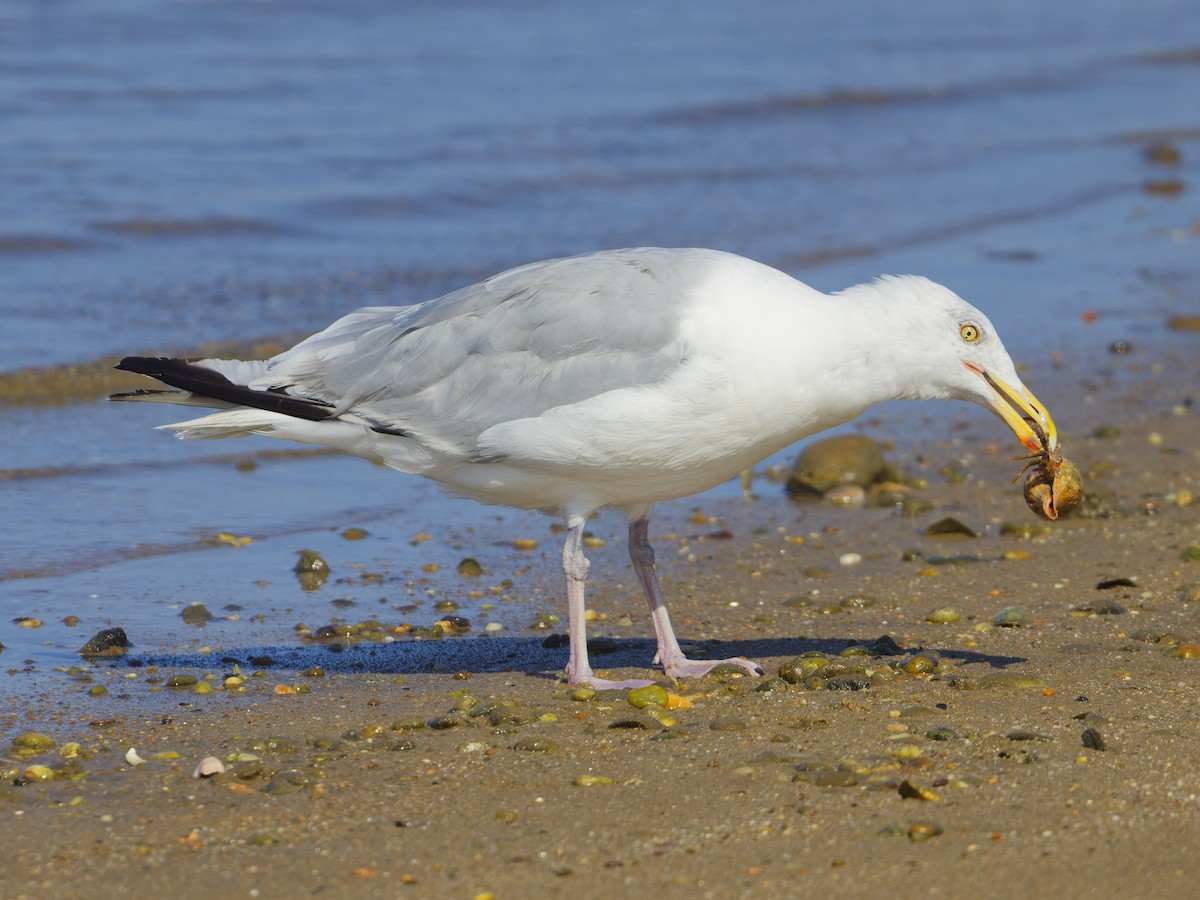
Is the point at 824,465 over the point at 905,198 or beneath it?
beneath

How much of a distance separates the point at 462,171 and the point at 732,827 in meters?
12.2

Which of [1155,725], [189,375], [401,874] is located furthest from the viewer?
[189,375]

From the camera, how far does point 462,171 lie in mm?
15953

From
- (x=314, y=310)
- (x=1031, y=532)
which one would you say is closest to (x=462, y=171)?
(x=314, y=310)

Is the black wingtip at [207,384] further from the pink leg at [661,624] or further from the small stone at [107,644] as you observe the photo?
the pink leg at [661,624]

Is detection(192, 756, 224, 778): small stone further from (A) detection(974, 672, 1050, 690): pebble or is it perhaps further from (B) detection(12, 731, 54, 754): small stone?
(A) detection(974, 672, 1050, 690): pebble

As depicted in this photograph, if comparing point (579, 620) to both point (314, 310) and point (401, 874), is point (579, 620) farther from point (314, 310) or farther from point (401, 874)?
point (314, 310)

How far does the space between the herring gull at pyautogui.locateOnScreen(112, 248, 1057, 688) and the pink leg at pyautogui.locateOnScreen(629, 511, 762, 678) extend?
1 centimetres

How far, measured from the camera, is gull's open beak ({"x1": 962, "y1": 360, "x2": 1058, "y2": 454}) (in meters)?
5.85

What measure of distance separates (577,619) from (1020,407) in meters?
1.80

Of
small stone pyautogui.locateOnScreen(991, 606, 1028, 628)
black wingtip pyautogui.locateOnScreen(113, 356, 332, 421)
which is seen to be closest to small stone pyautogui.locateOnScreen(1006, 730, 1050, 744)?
small stone pyautogui.locateOnScreen(991, 606, 1028, 628)

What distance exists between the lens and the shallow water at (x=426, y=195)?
319 inches

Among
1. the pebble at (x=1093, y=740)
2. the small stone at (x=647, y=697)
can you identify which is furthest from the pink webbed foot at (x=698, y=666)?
the pebble at (x=1093, y=740)

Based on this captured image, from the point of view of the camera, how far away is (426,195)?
15328mm
